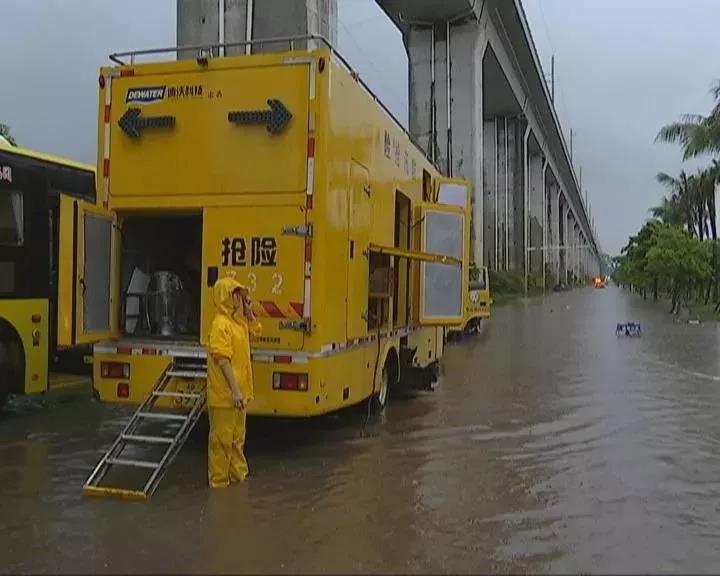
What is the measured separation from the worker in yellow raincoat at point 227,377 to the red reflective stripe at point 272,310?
58 centimetres

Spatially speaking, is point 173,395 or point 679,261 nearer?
point 173,395

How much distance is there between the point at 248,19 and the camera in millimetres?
19281

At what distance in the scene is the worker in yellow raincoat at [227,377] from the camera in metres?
6.64

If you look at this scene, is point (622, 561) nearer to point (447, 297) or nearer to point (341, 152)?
point (341, 152)

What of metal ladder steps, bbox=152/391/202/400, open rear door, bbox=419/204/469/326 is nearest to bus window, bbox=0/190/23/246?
metal ladder steps, bbox=152/391/202/400

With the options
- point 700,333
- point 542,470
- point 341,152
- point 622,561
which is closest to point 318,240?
point 341,152

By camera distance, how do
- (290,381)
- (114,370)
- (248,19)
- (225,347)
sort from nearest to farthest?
(225,347) < (290,381) < (114,370) < (248,19)

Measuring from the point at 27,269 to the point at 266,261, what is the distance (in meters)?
3.78

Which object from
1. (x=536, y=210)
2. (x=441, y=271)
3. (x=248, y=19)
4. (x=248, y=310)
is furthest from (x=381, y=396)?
(x=536, y=210)

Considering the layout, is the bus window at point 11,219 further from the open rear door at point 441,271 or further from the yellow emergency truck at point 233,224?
the open rear door at point 441,271

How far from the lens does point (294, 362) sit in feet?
24.5

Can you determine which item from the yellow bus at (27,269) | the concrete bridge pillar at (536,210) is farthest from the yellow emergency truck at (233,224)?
the concrete bridge pillar at (536,210)

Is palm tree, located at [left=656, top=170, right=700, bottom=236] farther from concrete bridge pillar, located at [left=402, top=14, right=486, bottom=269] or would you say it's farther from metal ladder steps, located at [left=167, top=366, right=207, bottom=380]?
metal ladder steps, located at [left=167, top=366, right=207, bottom=380]

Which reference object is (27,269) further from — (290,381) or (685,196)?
(685,196)
